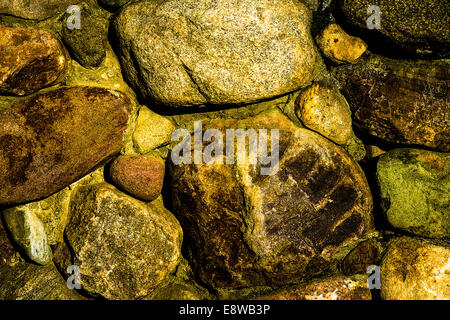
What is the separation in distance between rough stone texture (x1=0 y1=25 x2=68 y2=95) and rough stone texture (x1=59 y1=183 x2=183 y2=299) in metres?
0.70


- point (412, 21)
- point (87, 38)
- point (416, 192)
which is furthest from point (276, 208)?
point (87, 38)

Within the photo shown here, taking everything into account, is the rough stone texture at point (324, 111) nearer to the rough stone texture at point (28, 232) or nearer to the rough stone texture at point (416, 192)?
the rough stone texture at point (416, 192)

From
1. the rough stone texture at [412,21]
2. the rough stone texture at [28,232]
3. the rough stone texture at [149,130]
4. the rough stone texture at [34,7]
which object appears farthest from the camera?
the rough stone texture at [149,130]

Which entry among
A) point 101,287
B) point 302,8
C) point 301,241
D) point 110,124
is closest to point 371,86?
point 302,8

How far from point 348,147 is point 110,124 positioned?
145 centimetres

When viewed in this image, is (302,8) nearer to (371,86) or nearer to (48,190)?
(371,86)

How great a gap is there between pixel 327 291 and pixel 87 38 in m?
2.03

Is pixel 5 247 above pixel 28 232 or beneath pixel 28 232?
beneath

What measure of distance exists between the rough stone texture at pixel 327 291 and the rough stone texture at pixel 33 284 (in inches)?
47.5

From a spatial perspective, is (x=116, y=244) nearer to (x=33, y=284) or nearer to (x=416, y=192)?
(x=33, y=284)

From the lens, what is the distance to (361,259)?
82.3 inches

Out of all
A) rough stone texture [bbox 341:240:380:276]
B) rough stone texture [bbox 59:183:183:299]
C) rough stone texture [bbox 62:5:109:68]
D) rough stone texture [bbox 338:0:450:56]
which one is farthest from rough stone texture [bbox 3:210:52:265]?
rough stone texture [bbox 338:0:450:56]

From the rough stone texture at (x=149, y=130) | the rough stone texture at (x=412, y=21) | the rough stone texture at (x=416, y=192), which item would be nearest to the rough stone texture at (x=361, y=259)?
the rough stone texture at (x=416, y=192)

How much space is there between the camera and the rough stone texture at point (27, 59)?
1.86m
